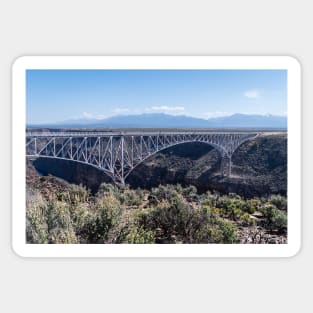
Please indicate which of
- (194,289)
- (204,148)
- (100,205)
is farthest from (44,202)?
(204,148)

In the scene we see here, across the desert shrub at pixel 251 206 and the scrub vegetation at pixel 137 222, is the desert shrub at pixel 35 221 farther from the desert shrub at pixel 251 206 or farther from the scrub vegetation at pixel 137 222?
the desert shrub at pixel 251 206

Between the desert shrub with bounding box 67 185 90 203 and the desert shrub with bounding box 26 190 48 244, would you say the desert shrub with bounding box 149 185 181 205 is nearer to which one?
the desert shrub with bounding box 67 185 90 203

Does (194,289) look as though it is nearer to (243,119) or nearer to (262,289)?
(262,289)

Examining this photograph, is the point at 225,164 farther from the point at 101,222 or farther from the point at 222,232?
the point at 101,222

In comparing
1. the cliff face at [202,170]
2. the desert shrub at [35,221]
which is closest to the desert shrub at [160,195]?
the cliff face at [202,170]

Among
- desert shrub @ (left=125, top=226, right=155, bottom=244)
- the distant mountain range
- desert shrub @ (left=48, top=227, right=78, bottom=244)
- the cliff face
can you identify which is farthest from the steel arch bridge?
desert shrub @ (left=125, top=226, right=155, bottom=244)

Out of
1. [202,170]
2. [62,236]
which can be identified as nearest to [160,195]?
[62,236]
